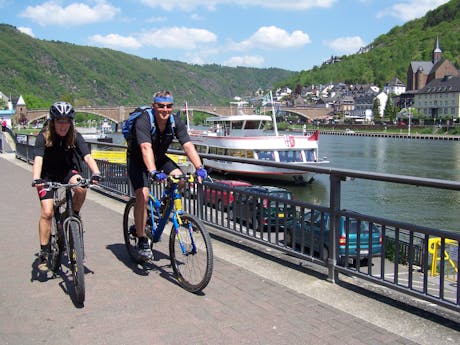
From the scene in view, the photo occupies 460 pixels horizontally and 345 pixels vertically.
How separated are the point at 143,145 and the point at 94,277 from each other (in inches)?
55.8

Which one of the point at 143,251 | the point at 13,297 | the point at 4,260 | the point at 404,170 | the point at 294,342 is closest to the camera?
the point at 294,342

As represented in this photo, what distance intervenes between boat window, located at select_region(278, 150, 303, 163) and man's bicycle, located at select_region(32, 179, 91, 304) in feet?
95.7

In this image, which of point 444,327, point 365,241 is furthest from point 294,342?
point 365,241

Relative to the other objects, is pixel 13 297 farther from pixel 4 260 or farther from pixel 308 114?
pixel 308 114

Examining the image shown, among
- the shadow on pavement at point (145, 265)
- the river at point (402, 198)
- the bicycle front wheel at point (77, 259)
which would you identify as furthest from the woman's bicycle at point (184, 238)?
the river at point (402, 198)

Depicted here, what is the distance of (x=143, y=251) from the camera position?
5.47m

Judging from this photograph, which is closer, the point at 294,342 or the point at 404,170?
the point at 294,342

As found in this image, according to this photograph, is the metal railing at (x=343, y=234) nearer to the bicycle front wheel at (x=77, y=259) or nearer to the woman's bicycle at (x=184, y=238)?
the woman's bicycle at (x=184, y=238)

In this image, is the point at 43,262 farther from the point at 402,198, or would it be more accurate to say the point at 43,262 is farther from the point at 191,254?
the point at 402,198

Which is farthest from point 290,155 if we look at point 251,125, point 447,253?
point 447,253

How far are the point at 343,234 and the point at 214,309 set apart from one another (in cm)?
164

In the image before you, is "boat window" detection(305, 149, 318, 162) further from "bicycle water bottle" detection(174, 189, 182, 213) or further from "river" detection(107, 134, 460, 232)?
"bicycle water bottle" detection(174, 189, 182, 213)

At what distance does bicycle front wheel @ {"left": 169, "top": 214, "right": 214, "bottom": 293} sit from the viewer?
4609 mm

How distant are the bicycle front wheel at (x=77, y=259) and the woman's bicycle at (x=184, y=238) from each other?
844 mm
